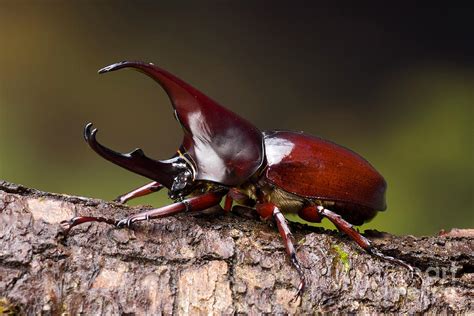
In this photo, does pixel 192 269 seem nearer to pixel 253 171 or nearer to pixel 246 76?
pixel 253 171

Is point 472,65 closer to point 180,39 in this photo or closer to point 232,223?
point 180,39

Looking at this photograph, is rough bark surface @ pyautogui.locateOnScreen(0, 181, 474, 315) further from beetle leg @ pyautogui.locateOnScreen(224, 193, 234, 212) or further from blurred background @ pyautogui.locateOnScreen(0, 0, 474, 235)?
blurred background @ pyautogui.locateOnScreen(0, 0, 474, 235)

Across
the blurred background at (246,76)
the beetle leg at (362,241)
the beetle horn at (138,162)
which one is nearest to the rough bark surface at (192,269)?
the beetle leg at (362,241)

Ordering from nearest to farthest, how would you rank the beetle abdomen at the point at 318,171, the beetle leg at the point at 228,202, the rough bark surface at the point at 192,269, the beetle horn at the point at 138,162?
the rough bark surface at the point at 192,269
the beetle horn at the point at 138,162
the beetle abdomen at the point at 318,171
the beetle leg at the point at 228,202

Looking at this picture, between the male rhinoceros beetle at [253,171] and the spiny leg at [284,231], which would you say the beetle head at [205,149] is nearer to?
the male rhinoceros beetle at [253,171]

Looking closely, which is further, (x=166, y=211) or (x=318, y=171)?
(x=318, y=171)

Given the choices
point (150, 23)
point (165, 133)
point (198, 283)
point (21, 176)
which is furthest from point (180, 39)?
point (198, 283)

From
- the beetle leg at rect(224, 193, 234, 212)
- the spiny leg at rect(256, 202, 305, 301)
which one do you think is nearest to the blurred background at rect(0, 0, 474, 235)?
the beetle leg at rect(224, 193, 234, 212)

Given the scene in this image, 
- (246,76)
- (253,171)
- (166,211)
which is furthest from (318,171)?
(246,76)
